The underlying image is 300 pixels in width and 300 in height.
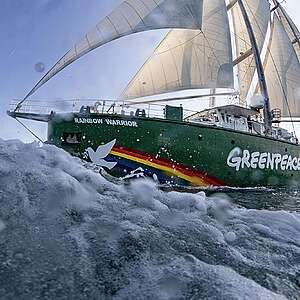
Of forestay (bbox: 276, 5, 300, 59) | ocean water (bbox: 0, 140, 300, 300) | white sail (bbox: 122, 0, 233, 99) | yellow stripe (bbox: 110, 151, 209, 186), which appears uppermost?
forestay (bbox: 276, 5, 300, 59)

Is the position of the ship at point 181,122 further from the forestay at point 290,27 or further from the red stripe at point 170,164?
the forestay at point 290,27

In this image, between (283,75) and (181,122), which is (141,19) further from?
(283,75)

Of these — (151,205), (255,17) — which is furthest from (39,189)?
(255,17)

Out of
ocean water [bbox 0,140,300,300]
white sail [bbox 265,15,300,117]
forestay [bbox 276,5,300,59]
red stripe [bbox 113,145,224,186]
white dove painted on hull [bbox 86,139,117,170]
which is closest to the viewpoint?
ocean water [bbox 0,140,300,300]

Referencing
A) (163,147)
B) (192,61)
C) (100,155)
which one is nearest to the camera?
(100,155)

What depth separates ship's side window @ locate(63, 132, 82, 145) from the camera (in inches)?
528

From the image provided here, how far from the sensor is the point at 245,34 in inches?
1048

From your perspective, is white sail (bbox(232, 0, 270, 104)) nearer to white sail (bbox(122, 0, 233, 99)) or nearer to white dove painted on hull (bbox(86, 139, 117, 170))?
white sail (bbox(122, 0, 233, 99))

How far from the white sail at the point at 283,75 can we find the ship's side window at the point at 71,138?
16.0 m

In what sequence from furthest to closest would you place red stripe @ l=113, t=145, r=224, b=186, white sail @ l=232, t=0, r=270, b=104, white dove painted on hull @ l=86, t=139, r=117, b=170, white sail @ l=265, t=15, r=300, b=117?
white sail @ l=265, t=15, r=300, b=117 < white sail @ l=232, t=0, r=270, b=104 < red stripe @ l=113, t=145, r=224, b=186 < white dove painted on hull @ l=86, t=139, r=117, b=170

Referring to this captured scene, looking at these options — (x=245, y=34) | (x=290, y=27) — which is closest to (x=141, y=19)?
(x=245, y=34)

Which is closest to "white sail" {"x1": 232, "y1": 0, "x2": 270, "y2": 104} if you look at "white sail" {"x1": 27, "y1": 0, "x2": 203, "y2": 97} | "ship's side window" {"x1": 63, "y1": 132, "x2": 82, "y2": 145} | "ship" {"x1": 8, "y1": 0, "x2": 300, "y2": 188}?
"ship" {"x1": 8, "y1": 0, "x2": 300, "y2": 188}

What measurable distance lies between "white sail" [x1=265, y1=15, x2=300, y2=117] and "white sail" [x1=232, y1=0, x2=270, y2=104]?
160 cm

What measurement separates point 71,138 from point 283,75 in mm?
17911
